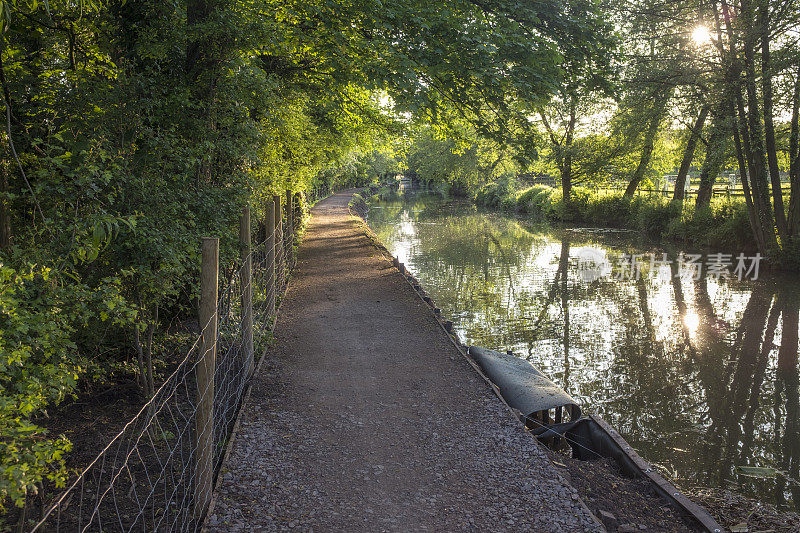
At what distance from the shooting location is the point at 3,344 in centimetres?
275

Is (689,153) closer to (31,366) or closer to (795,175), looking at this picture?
(795,175)

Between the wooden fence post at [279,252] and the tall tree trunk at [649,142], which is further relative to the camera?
the tall tree trunk at [649,142]

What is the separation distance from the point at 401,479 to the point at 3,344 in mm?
3195

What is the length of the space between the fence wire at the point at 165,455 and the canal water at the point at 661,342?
15.5ft

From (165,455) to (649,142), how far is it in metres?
23.8

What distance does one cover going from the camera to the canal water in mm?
6512

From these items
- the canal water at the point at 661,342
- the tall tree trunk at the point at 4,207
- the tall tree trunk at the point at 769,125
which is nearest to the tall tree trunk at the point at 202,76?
the tall tree trunk at the point at 4,207

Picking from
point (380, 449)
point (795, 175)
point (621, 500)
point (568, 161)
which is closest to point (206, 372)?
point (380, 449)

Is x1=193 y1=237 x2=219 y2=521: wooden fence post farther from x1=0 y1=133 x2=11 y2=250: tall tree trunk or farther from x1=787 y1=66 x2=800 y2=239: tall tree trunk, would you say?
x1=787 y1=66 x2=800 y2=239: tall tree trunk

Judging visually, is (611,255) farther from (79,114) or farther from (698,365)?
(79,114)

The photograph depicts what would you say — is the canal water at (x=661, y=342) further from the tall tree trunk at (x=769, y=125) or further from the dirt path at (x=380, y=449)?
the dirt path at (x=380, y=449)

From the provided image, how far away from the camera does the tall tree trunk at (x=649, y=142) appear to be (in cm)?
1708

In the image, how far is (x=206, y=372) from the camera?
14.1 ft

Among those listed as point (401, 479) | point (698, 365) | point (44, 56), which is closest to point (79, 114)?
point (44, 56)
